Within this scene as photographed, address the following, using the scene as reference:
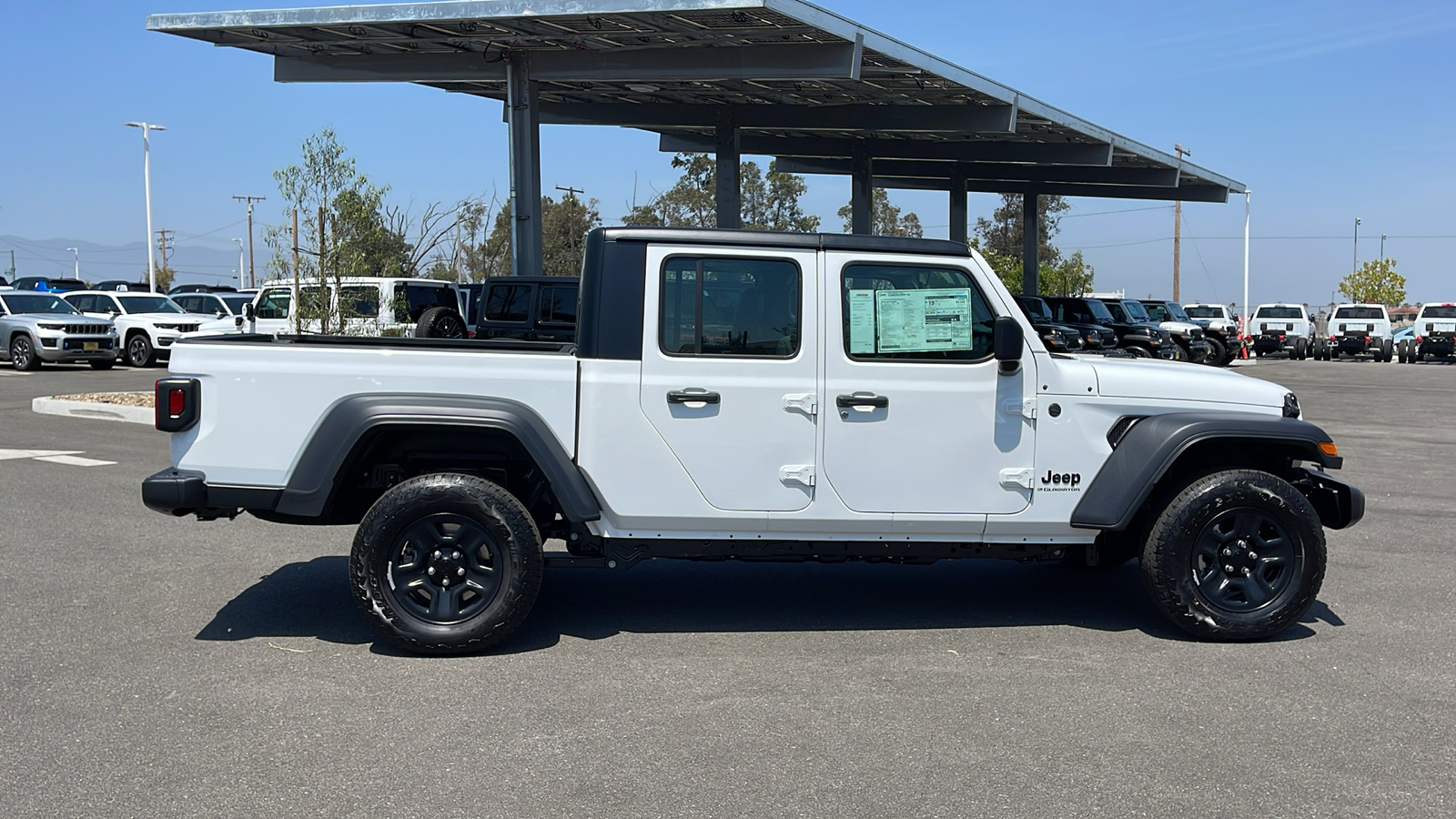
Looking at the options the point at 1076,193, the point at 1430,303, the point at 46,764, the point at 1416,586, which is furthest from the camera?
the point at 1430,303

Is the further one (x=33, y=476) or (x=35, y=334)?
(x=35, y=334)

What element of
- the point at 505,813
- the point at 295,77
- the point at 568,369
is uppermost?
the point at 295,77

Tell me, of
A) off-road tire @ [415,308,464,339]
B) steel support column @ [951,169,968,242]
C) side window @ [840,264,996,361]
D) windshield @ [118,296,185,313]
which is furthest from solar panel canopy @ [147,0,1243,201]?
side window @ [840,264,996,361]

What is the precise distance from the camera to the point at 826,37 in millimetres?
17422

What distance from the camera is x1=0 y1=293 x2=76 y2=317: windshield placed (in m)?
26.8

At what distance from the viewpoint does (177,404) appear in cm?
567

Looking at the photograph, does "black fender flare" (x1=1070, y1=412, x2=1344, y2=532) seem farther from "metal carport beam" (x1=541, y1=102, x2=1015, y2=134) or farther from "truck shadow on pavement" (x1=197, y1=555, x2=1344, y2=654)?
"metal carport beam" (x1=541, y1=102, x2=1015, y2=134)

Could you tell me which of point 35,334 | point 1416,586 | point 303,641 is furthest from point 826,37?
point 35,334

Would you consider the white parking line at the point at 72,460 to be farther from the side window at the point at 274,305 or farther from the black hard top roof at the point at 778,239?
the side window at the point at 274,305

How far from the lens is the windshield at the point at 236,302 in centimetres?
3158

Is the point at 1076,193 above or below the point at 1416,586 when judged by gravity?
above

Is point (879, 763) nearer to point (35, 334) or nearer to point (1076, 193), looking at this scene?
point (35, 334)

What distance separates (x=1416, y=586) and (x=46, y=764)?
278 inches

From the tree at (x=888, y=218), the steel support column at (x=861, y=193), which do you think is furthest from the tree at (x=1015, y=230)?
the steel support column at (x=861, y=193)
